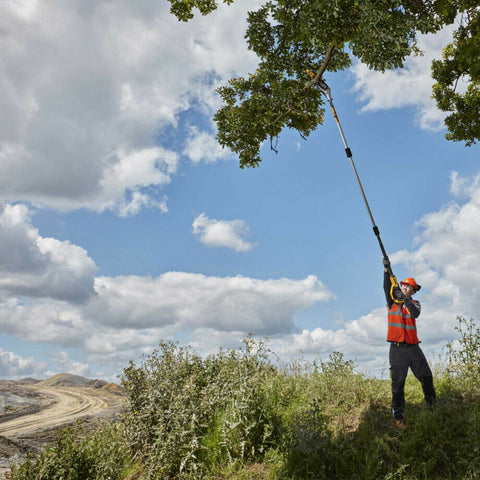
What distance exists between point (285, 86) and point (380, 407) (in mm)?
7444

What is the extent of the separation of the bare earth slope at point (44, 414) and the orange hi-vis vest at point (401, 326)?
6.18 m

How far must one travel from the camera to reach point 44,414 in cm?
1800

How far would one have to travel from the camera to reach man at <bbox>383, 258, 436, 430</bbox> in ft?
25.3

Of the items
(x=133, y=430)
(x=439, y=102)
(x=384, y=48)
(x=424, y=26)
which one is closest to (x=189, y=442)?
(x=133, y=430)

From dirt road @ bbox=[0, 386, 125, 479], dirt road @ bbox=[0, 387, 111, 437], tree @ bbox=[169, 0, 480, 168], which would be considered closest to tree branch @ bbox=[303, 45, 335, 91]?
tree @ bbox=[169, 0, 480, 168]

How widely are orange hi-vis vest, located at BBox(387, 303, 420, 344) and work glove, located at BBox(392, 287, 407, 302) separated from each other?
0.19 m

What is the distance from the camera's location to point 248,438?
7105 millimetres

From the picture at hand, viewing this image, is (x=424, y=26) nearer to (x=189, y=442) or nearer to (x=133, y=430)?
(x=189, y=442)

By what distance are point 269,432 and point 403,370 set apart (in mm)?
2797

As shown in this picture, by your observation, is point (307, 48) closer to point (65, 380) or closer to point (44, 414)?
point (44, 414)

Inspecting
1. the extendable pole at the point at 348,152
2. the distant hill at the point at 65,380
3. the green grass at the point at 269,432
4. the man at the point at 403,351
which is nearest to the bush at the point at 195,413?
the green grass at the point at 269,432

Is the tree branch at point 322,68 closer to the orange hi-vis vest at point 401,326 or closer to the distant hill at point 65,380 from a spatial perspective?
the orange hi-vis vest at point 401,326

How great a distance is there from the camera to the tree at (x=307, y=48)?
8008mm

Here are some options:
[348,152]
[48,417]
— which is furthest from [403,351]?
[48,417]
